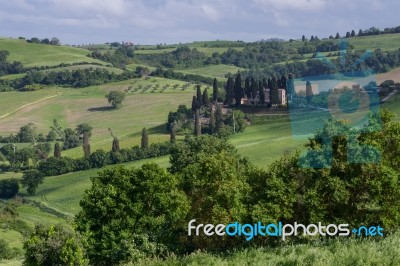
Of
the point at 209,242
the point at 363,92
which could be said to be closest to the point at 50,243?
the point at 209,242

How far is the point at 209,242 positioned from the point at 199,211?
2693 millimetres

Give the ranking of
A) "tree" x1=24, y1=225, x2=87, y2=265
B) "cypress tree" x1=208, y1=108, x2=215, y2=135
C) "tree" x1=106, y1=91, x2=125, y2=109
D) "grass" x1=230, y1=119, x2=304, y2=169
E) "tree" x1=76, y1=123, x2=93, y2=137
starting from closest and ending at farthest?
"tree" x1=24, y1=225, x2=87, y2=265
"grass" x1=230, y1=119, x2=304, y2=169
"cypress tree" x1=208, y1=108, x2=215, y2=135
"tree" x1=76, y1=123, x2=93, y2=137
"tree" x1=106, y1=91, x2=125, y2=109

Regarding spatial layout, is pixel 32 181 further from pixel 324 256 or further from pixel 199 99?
pixel 324 256

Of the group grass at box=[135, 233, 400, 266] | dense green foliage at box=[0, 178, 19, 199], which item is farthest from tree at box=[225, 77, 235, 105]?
grass at box=[135, 233, 400, 266]

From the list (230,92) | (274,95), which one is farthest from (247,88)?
(274,95)

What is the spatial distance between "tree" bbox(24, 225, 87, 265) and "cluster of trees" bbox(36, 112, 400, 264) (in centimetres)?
92

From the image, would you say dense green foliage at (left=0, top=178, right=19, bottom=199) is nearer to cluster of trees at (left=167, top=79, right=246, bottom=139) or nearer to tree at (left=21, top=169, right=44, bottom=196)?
tree at (left=21, top=169, right=44, bottom=196)

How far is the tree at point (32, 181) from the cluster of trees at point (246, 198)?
61.8 m

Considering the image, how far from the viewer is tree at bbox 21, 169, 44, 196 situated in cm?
10091

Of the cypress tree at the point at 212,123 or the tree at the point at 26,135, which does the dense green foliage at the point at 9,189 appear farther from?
the tree at the point at 26,135

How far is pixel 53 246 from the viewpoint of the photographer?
40031 millimetres

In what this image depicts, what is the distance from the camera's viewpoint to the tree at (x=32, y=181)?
3973 inches

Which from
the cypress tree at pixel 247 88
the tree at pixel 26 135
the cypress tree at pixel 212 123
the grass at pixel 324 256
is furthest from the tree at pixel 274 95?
the grass at pixel 324 256

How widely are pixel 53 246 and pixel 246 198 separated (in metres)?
13.3
